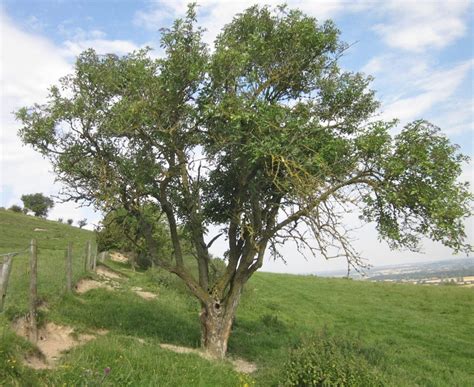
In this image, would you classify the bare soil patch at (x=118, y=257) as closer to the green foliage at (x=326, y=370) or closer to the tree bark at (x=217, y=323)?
the tree bark at (x=217, y=323)

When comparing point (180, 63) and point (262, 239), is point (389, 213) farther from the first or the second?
point (180, 63)

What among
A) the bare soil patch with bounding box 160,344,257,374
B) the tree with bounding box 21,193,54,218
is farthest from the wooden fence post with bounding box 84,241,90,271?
the tree with bounding box 21,193,54,218

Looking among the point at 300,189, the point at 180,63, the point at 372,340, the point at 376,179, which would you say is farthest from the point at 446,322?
the point at 180,63

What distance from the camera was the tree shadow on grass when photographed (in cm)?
1783

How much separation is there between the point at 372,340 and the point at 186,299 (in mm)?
12382

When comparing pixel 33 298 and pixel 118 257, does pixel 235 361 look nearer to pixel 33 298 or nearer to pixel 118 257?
pixel 33 298

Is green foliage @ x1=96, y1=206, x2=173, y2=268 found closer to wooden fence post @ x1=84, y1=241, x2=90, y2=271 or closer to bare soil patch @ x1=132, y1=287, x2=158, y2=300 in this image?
wooden fence post @ x1=84, y1=241, x2=90, y2=271

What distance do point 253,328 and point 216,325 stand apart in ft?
28.7

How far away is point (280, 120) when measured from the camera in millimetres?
14680

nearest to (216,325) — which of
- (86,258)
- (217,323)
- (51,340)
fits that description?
(217,323)

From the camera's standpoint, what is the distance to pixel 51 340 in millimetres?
14844

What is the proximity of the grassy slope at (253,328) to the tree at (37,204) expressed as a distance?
63459 millimetres

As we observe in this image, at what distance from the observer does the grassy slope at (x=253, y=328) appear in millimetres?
11797

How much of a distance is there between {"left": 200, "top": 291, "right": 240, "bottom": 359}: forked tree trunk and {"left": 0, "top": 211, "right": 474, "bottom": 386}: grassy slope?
1.63 m
